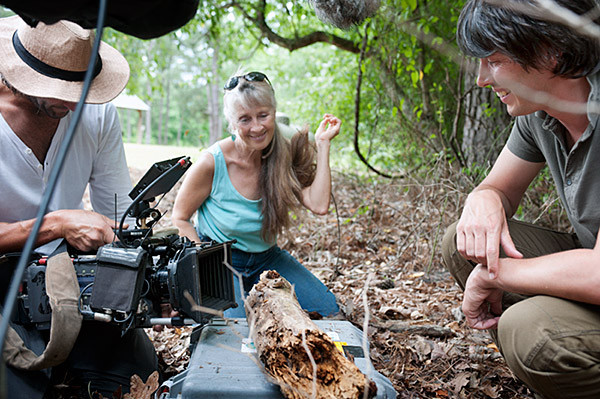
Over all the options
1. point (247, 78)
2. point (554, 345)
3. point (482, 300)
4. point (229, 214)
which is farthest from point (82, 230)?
point (554, 345)

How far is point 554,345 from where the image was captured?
1441 mm

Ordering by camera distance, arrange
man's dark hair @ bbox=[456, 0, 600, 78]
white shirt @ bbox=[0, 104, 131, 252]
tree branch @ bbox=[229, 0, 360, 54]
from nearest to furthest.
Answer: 1. man's dark hair @ bbox=[456, 0, 600, 78]
2. white shirt @ bbox=[0, 104, 131, 252]
3. tree branch @ bbox=[229, 0, 360, 54]

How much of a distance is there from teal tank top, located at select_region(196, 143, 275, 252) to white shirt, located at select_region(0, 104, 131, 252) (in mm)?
522

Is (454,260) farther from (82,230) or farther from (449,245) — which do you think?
(82,230)

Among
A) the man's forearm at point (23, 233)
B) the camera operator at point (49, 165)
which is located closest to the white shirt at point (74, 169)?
the camera operator at point (49, 165)

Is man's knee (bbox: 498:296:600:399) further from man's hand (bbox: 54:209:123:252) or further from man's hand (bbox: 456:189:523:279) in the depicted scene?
man's hand (bbox: 54:209:123:252)

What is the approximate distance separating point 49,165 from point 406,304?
2249 millimetres

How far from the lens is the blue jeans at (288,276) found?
2850 mm

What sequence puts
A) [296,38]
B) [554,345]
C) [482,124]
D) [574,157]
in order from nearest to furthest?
[554,345] → [574,157] → [482,124] → [296,38]

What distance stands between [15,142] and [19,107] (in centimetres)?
18

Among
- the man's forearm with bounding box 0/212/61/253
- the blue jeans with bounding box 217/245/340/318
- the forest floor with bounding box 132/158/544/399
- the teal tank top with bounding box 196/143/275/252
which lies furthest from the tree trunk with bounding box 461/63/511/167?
the man's forearm with bounding box 0/212/61/253

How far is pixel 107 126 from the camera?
9.09 ft

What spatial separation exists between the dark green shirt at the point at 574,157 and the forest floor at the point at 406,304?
2.60 ft

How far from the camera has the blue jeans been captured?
285 centimetres
